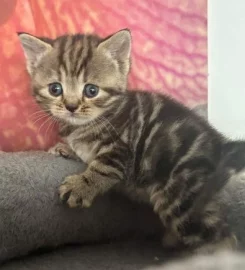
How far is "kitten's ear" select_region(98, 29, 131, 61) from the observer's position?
1.28 m

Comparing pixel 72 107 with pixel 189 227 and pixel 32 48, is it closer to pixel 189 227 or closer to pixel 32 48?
pixel 32 48

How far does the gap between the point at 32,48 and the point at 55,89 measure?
0.41 ft

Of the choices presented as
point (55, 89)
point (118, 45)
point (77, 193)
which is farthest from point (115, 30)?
point (77, 193)

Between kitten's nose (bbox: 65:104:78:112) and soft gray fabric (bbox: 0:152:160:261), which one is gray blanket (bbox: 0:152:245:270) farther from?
kitten's nose (bbox: 65:104:78:112)

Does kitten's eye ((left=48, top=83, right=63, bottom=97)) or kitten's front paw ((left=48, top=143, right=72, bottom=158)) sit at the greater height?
kitten's eye ((left=48, top=83, right=63, bottom=97))

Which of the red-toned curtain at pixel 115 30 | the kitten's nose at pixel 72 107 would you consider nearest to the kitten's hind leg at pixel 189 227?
the kitten's nose at pixel 72 107

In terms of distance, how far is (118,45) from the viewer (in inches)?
51.2

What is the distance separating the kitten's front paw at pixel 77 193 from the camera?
1149mm

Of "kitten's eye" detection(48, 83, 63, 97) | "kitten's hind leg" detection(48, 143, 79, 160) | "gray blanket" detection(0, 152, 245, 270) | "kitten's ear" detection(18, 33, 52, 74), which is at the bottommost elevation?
"gray blanket" detection(0, 152, 245, 270)

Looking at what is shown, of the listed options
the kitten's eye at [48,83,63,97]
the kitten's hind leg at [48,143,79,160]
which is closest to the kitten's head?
the kitten's eye at [48,83,63,97]

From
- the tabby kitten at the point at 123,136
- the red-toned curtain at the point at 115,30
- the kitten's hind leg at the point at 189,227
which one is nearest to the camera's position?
the kitten's hind leg at the point at 189,227

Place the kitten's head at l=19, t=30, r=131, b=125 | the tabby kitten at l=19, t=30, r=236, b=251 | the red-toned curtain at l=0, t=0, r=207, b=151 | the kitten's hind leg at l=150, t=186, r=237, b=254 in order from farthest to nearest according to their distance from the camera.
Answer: the red-toned curtain at l=0, t=0, r=207, b=151, the kitten's head at l=19, t=30, r=131, b=125, the tabby kitten at l=19, t=30, r=236, b=251, the kitten's hind leg at l=150, t=186, r=237, b=254

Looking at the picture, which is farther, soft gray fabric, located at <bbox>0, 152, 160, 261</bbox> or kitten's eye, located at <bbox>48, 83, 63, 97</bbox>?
kitten's eye, located at <bbox>48, 83, 63, 97</bbox>

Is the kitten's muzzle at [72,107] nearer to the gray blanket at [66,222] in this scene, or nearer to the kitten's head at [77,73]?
the kitten's head at [77,73]
